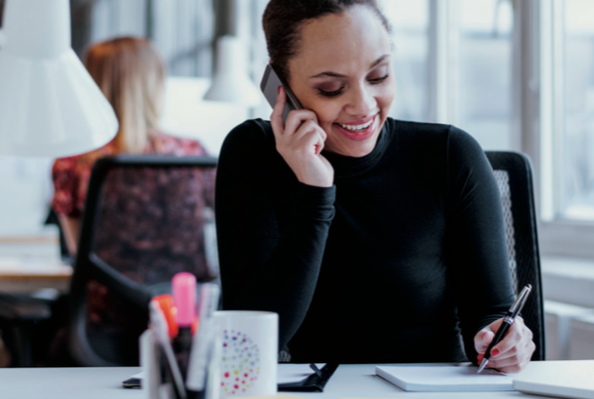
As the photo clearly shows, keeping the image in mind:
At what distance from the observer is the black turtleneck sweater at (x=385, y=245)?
116cm

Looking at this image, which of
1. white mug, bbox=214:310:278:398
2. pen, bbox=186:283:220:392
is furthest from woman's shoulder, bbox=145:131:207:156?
pen, bbox=186:283:220:392

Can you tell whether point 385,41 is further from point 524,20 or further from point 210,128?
point 210,128

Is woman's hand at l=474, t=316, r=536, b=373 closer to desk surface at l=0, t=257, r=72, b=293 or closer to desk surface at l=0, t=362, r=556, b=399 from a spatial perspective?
desk surface at l=0, t=362, r=556, b=399

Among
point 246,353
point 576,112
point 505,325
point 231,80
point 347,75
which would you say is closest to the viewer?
point 246,353

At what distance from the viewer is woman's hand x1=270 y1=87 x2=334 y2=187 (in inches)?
43.9

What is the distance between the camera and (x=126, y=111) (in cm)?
222

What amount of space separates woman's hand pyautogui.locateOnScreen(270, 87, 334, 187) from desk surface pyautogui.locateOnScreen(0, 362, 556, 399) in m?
0.32

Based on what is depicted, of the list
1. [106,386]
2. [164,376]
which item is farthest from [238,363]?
[106,386]

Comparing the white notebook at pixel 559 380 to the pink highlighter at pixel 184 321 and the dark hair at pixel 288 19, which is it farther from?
the dark hair at pixel 288 19

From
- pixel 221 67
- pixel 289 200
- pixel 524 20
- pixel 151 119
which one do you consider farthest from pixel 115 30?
pixel 289 200

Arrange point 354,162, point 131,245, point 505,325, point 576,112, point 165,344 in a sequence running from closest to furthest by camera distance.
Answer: point 165,344 < point 505,325 < point 354,162 < point 131,245 < point 576,112

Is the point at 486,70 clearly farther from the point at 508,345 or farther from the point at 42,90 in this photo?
the point at 42,90

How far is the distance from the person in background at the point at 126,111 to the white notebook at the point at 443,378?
148cm

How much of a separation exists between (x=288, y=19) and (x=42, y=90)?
1.54ft
